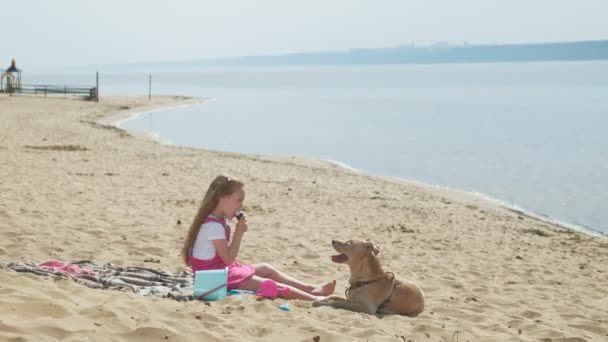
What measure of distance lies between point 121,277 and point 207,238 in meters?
0.80

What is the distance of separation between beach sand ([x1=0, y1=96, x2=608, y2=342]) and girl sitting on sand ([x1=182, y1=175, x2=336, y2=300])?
0.36 meters

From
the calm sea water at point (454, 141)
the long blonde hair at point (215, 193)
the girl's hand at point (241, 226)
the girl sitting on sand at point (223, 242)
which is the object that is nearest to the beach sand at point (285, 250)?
the girl sitting on sand at point (223, 242)

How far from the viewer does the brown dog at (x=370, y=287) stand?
5824 millimetres

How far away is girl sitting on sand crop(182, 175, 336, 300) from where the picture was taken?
6.00m

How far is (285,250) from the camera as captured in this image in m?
8.91

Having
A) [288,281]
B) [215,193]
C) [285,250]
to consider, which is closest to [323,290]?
[288,281]

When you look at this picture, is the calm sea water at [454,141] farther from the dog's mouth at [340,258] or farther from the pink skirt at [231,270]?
the pink skirt at [231,270]

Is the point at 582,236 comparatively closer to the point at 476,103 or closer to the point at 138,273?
the point at 138,273

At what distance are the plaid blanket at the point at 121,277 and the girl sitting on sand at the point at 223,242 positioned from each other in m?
0.28

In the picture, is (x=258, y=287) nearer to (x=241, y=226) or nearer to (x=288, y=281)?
(x=288, y=281)

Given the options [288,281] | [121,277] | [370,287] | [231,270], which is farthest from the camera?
[288,281]

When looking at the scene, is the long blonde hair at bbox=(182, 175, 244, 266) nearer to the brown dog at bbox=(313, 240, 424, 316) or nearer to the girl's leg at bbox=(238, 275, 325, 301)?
the girl's leg at bbox=(238, 275, 325, 301)

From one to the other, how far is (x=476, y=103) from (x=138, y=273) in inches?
2673

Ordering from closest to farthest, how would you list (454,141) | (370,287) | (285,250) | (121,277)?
(370,287)
(121,277)
(285,250)
(454,141)
